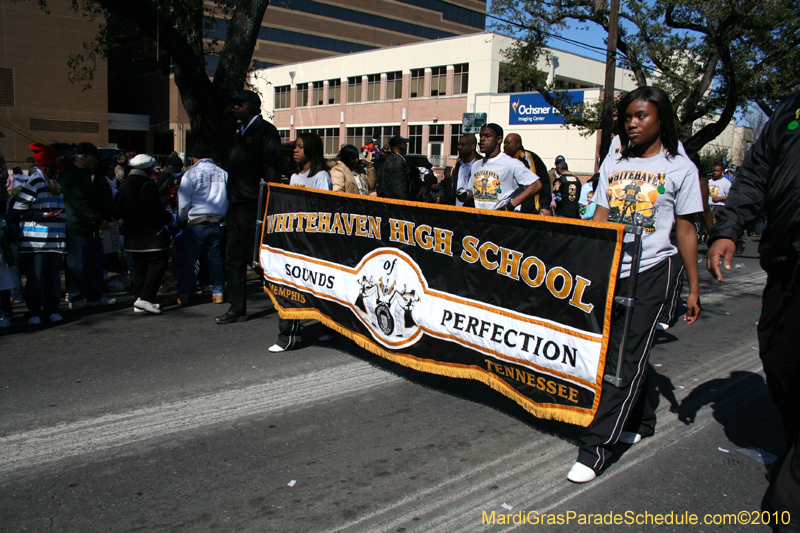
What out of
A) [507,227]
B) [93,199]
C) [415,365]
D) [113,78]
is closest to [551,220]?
[507,227]

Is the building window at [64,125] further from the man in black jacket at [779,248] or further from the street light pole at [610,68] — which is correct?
the man in black jacket at [779,248]

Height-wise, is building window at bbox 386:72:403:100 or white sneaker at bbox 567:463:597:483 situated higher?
building window at bbox 386:72:403:100

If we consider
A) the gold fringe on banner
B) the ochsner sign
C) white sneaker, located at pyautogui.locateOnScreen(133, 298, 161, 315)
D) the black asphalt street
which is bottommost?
the black asphalt street

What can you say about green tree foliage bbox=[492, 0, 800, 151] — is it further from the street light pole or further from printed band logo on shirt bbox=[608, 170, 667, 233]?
printed band logo on shirt bbox=[608, 170, 667, 233]

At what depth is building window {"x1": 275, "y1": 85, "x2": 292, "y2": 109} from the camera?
61812 millimetres

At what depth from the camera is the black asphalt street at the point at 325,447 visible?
2896mm

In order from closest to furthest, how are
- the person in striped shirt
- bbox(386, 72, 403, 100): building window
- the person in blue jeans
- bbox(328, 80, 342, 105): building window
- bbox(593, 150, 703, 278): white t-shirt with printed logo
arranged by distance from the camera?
bbox(593, 150, 703, 278): white t-shirt with printed logo
the person in striped shirt
the person in blue jeans
bbox(386, 72, 403, 100): building window
bbox(328, 80, 342, 105): building window

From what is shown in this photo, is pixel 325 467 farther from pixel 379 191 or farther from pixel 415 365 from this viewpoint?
pixel 379 191

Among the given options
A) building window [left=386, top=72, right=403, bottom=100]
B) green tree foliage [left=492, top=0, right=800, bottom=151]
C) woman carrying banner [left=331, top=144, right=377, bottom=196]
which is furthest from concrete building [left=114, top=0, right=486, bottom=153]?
woman carrying banner [left=331, top=144, right=377, bottom=196]

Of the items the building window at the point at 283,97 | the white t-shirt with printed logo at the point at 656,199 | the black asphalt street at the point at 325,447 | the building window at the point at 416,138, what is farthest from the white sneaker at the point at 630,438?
the building window at the point at 283,97

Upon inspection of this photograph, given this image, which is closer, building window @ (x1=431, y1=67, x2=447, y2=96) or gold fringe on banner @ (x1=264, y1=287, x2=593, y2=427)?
gold fringe on banner @ (x1=264, y1=287, x2=593, y2=427)

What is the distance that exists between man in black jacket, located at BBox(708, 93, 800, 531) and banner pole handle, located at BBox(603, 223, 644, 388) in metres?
0.37

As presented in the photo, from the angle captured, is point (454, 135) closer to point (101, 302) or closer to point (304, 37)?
point (304, 37)

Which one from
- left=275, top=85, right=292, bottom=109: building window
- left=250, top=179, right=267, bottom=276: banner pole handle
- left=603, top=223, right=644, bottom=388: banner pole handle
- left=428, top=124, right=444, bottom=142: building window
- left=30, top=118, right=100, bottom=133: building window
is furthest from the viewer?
left=275, top=85, right=292, bottom=109: building window
